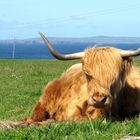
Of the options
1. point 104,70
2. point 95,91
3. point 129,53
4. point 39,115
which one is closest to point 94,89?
point 95,91

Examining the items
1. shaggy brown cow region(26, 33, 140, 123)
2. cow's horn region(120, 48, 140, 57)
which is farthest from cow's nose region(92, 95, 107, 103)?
cow's horn region(120, 48, 140, 57)

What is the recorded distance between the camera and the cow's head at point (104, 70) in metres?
8.61

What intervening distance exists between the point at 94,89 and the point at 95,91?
9 cm

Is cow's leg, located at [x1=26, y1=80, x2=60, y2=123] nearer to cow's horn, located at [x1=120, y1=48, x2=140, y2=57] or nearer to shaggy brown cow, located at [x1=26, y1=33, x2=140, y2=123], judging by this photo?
shaggy brown cow, located at [x1=26, y1=33, x2=140, y2=123]

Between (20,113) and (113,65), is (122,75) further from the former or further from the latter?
(20,113)

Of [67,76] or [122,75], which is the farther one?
[67,76]

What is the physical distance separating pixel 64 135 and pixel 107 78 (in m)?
1.70

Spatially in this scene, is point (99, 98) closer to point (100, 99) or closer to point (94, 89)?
point (100, 99)

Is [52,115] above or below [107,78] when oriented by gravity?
below

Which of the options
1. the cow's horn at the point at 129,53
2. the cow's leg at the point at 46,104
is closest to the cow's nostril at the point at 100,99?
the cow's horn at the point at 129,53

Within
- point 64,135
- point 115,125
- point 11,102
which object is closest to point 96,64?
point 115,125

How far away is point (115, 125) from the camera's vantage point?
8258 mm

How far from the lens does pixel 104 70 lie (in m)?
8.95

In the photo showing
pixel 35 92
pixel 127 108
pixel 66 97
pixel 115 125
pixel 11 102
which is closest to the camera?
pixel 115 125
